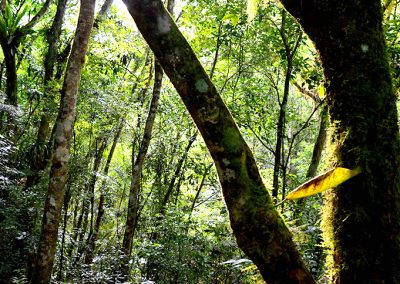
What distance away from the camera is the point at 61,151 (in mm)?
5715

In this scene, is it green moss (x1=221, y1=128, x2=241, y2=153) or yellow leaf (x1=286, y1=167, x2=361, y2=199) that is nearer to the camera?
yellow leaf (x1=286, y1=167, x2=361, y2=199)

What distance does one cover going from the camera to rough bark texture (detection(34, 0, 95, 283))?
5.57 meters

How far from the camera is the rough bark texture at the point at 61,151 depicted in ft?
18.3

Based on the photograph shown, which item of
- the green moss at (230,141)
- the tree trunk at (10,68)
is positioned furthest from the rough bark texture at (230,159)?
the tree trunk at (10,68)

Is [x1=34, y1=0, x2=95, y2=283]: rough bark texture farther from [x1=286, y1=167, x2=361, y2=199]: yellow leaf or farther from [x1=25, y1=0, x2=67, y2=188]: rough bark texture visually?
[x1=286, y1=167, x2=361, y2=199]: yellow leaf

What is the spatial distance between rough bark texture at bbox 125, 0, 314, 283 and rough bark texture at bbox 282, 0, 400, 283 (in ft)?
0.75

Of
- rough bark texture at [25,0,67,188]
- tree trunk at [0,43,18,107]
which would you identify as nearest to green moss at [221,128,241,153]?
rough bark texture at [25,0,67,188]

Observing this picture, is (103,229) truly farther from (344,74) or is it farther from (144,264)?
(344,74)

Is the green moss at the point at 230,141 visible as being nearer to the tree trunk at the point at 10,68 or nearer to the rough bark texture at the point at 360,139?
the rough bark texture at the point at 360,139

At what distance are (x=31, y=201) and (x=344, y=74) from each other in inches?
303

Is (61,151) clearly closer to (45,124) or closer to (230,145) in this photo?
(45,124)

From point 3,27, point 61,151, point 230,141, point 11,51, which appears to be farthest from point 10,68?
point 230,141

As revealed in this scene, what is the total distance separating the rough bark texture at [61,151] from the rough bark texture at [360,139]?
464 centimetres

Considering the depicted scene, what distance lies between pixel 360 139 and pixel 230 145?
599 millimetres
